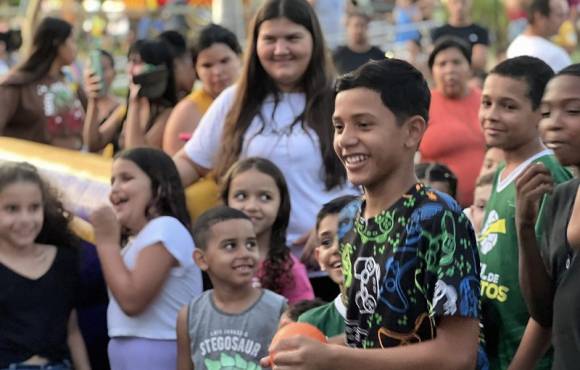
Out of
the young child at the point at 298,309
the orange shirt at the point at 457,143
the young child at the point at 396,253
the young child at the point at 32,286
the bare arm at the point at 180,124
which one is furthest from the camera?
the orange shirt at the point at 457,143

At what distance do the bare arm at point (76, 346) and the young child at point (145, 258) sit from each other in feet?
0.41

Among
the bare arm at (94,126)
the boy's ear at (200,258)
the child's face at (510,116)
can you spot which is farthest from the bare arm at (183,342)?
the bare arm at (94,126)

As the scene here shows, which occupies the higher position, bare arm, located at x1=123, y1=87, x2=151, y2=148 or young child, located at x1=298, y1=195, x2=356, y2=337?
bare arm, located at x1=123, y1=87, x2=151, y2=148

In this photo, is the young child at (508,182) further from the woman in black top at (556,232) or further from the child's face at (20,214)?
the child's face at (20,214)

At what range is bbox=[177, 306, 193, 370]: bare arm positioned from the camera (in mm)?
4847

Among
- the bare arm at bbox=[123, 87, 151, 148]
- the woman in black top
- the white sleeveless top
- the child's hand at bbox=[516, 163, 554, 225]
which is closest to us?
the woman in black top

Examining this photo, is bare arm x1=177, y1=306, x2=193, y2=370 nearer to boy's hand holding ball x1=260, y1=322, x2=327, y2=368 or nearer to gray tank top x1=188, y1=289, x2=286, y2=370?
gray tank top x1=188, y1=289, x2=286, y2=370

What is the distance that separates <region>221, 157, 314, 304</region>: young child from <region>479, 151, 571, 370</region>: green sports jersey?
119 centimetres

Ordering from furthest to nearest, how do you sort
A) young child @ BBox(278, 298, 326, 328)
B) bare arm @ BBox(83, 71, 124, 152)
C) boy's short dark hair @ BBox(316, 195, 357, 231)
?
1. bare arm @ BBox(83, 71, 124, 152)
2. boy's short dark hair @ BBox(316, 195, 357, 231)
3. young child @ BBox(278, 298, 326, 328)

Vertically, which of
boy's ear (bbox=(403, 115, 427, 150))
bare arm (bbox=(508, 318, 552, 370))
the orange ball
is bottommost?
bare arm (bbox=(508, 318, 552, 370))

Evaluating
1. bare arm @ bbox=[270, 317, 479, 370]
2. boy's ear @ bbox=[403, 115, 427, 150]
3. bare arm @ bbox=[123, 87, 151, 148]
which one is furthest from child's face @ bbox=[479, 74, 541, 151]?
bare arm @ bbox=[123, 87, 151, 148]

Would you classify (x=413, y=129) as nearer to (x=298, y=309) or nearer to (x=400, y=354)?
(x=400, y=354)

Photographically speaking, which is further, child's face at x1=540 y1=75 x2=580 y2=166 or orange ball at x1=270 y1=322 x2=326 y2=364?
child's face at x1=540 y1=75 x2=580 y2=166

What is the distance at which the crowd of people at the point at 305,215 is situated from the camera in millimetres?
2959
